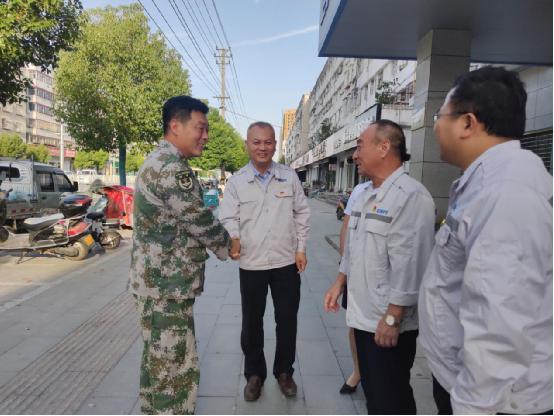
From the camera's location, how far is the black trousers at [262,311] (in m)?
2.71

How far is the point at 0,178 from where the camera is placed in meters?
9.68

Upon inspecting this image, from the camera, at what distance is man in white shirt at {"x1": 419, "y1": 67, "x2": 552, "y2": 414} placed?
3.15 ft

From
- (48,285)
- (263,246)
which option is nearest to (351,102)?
(48,285)

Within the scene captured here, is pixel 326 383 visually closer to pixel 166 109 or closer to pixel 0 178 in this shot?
pixel 166 109

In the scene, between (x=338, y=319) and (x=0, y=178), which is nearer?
(x=338, y=319)

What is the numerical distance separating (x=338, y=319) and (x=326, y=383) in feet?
4.63

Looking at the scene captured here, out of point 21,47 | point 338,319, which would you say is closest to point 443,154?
point 338,319

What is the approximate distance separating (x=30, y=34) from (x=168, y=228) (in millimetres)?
6854

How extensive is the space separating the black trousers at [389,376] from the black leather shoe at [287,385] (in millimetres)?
975

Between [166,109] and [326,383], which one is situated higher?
[166,109]

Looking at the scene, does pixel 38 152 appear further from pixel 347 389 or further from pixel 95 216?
pixel 347 389

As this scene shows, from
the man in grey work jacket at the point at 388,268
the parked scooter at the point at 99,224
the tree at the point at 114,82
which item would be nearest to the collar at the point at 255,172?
the man in grey work jacket at the point at 388,268

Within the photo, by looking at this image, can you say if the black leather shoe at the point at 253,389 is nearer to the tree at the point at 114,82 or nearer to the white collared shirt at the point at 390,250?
the white collared shirt at the point at 390,250

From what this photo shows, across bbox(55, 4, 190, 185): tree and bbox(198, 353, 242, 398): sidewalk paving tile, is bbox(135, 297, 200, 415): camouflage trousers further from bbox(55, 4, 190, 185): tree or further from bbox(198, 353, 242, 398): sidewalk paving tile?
bbox(55, 4, 190, 185): tree
